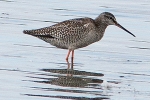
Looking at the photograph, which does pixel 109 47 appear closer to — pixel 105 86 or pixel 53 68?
pixel 53 68

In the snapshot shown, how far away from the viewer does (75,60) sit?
16.1 m

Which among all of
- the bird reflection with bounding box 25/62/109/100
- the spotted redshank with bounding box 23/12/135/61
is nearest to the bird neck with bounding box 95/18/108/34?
the spotted redshank with bounding box 23/12/135/61

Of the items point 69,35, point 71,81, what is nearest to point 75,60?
point 69,35

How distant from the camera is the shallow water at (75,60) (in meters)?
12.8

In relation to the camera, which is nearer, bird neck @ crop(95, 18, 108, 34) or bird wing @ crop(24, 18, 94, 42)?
bird wing @ crop(24, 18, 94, 42)

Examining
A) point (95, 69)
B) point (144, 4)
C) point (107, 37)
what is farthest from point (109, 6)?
point (95, 69)

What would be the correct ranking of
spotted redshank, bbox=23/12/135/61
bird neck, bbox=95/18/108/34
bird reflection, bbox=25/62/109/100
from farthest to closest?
bird neck, bbox=95/18/108/34
spotted redshank, bbox=23/12/135/61
bird reflection, bbox=25/62/109/100

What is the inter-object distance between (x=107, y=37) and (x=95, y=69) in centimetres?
376

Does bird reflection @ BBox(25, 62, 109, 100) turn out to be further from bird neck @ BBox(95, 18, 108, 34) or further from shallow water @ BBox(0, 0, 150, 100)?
bird neck @ BBox(95, 18, 108, 34)

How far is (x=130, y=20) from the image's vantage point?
21.1 m

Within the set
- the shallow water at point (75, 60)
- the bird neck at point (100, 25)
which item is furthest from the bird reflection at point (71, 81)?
the bird neck at point (100, 25)

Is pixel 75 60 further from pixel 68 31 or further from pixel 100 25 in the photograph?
pixel 100 25

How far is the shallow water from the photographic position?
1281 cm

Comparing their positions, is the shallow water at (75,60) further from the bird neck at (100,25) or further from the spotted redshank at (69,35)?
the bird neck at (100,25)
